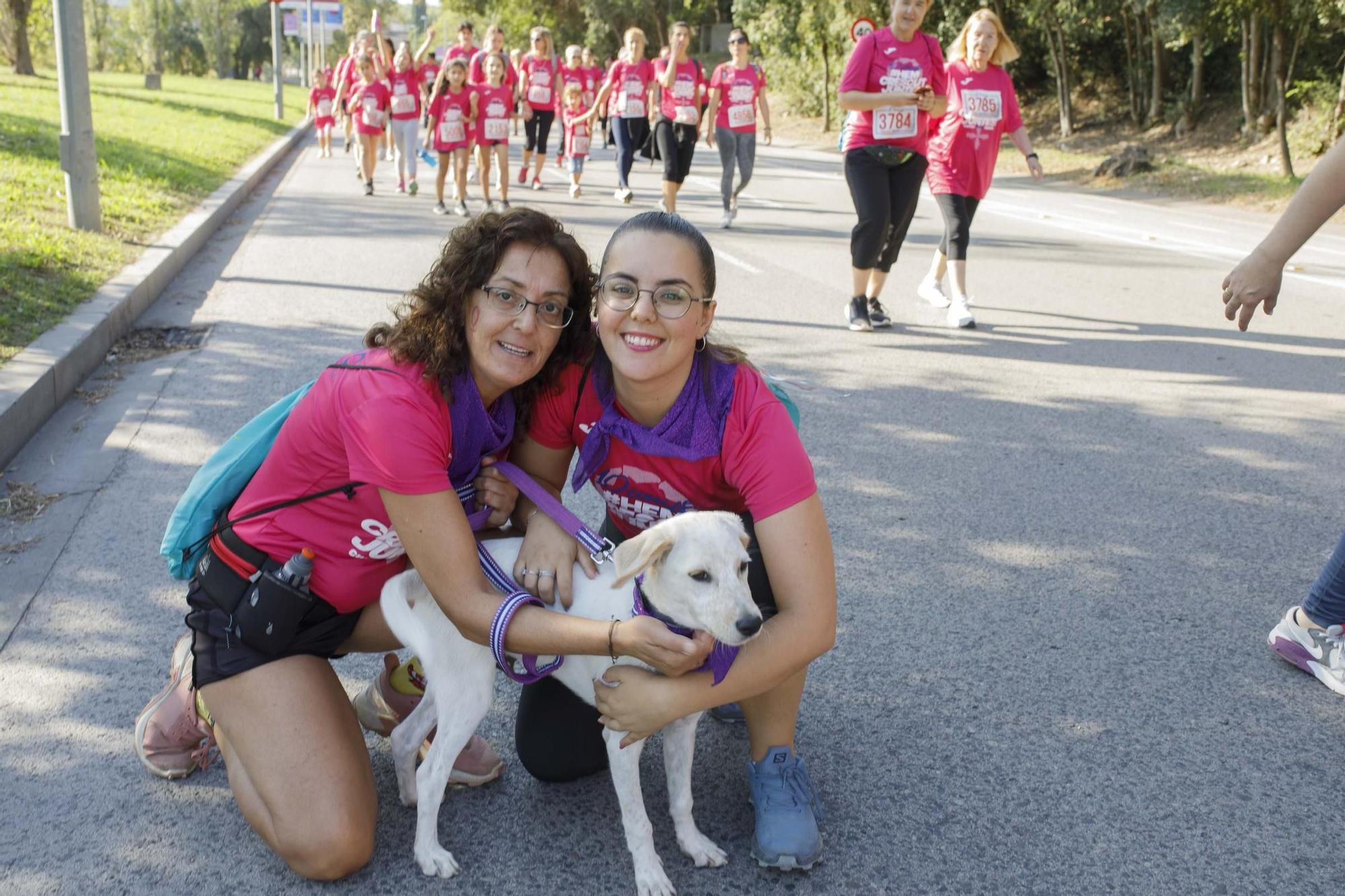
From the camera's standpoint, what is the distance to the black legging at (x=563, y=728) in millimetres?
2889

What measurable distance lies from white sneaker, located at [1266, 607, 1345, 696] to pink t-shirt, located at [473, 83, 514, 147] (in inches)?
463

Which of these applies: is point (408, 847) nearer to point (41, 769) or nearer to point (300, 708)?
point (300, 708)

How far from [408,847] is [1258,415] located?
5.53 metres

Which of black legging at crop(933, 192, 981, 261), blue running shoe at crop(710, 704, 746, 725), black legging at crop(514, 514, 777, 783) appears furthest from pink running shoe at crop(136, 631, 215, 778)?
black legging at crop(933, 192, 981, 261)

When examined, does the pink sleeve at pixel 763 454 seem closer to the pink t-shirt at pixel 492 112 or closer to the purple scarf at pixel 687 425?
the purple scarf at pixel 687 425

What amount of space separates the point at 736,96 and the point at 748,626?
1199cm

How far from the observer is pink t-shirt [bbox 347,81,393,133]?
51.7 ft

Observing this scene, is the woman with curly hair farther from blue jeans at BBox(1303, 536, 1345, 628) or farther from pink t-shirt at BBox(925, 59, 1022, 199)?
pink t-shirt at BBox(925, 59, 1022, 199)

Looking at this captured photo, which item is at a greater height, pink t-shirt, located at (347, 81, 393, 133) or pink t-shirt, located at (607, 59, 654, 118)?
pink t-shirt, located at (607, 59, 654, 118)

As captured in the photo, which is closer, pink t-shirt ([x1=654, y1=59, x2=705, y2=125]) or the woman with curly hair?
the woman with curly hair

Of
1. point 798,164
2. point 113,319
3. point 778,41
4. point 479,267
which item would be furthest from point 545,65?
point 778,41

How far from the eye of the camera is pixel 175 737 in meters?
2.90

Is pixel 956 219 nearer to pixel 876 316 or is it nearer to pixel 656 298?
pixel 876 316

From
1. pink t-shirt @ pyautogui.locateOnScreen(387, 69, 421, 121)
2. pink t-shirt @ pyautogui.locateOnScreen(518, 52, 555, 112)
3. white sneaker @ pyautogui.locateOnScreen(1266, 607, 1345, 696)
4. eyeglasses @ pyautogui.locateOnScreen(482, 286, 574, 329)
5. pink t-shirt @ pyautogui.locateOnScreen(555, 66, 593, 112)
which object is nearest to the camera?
eyeglasses @ pyautogui.locateOnScreen(482, 286, 574, 329)
